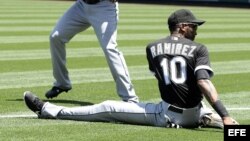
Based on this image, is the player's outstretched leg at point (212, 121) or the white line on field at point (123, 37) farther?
the white line on field at point (123, 37)

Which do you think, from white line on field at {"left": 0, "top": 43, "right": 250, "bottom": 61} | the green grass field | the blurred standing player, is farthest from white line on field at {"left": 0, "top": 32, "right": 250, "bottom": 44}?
the blurred standing player

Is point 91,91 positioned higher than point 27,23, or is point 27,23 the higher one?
point 91,91

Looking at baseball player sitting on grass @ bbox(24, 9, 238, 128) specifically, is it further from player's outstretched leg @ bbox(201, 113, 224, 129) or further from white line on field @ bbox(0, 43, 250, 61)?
white line on field @ bbox(0, 43, 250, 61)

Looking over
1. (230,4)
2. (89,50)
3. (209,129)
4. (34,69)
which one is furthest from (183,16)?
(230,4)

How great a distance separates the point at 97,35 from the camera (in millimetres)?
7973

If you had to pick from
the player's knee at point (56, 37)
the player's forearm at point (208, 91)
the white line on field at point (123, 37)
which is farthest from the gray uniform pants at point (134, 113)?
the white line on field at point (123, 37)

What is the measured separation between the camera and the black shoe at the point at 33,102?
22.7ft

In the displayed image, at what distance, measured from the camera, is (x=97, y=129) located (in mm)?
6383

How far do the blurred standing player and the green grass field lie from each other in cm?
35

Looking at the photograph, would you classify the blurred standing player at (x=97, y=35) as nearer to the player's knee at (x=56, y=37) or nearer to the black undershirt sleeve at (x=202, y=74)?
the player's knee at (x=56, y=37)

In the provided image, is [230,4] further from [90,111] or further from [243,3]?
[90,111]

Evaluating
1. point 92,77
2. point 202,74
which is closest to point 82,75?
point 92,77

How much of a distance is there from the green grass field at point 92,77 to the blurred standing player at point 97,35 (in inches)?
13.9

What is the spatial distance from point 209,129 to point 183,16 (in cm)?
99
